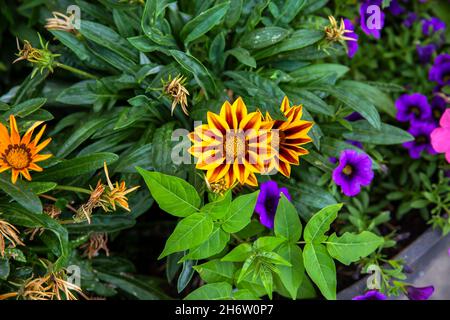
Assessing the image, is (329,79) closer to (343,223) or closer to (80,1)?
(343,223)

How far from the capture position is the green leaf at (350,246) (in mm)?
1170

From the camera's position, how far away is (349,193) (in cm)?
136

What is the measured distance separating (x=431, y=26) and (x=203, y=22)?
814 mm

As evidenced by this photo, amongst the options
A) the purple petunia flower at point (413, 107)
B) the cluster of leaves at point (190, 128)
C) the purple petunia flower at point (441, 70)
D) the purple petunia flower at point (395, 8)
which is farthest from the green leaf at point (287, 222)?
the purple petunia flower at point (395, 8)

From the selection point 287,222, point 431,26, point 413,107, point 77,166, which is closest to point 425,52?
point 431,26

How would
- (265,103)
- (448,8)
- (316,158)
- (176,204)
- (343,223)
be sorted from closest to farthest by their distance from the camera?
(176,204) < (265,103) < (316,158) < (343,223) < (448,8)

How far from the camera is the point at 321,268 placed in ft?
3.82

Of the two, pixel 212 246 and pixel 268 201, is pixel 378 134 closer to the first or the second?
pixel 268 201

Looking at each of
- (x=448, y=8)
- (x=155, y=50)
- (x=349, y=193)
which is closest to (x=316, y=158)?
(x=349, y=193)

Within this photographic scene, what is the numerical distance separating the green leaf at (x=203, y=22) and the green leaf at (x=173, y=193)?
0.37 meters

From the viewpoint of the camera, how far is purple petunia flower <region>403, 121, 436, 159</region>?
1557 millimetres

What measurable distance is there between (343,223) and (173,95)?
715 millimetres

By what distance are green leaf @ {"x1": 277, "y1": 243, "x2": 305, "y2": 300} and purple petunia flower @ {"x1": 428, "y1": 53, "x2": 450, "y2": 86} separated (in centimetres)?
73

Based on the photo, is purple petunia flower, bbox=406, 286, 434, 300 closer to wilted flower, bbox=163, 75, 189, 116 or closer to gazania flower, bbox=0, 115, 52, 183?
wilted flower, bbox=163, 75, 189, 116
